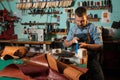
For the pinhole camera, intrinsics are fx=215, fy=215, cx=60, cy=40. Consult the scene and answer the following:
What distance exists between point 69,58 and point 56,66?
666 millimetres

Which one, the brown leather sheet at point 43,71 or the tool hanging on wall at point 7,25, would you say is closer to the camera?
the brown leather sheet at point 43,71

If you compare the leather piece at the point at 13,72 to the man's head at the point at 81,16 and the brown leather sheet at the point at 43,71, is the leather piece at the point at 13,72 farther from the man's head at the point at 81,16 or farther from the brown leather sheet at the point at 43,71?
the man's head at the point at 81,16

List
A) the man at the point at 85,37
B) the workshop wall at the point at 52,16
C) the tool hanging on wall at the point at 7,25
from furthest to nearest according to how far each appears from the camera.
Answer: the tool hanging on wall at the point at 7,25 → the workshop wall at the point at 52,16 → the man at the point at 85,37

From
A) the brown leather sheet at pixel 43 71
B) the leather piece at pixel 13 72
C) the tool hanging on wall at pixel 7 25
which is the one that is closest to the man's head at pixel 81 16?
the brown leather sheet at pixel 43 71

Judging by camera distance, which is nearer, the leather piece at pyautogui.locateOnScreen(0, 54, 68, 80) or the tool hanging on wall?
the leather piece at pyautogui.locateOnScreen(0, 54, 68, 80)

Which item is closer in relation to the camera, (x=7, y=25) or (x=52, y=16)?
(x=52, y=16)

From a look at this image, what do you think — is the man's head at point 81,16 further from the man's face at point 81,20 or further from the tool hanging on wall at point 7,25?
the tool hanging on wall at point 7,25

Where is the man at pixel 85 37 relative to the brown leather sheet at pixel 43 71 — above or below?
above

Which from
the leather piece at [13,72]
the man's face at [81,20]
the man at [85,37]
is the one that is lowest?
the leather piece at [13,72]

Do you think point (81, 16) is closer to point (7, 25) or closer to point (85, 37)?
point (85, 37)

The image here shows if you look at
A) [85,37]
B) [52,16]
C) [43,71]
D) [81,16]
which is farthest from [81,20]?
[52,16]

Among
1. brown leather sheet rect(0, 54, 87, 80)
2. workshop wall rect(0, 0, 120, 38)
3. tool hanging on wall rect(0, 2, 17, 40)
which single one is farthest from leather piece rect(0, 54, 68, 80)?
tool hanging on wall rect(0, 2, 17, 40)

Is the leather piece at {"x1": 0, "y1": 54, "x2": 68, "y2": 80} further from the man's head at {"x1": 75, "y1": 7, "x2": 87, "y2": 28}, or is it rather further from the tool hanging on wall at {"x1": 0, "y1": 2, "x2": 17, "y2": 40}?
the tool hanging on wall at {"x1": 0, "y1": 2, "x2": 17, "y2": 40}

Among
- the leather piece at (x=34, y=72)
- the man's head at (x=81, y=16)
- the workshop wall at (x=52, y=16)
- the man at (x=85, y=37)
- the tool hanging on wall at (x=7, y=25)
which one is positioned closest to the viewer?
the leather piece at (x=34, y=72)
